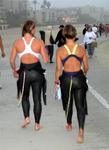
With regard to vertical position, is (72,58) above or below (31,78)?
above

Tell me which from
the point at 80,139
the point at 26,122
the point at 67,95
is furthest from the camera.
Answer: the point at 26,122

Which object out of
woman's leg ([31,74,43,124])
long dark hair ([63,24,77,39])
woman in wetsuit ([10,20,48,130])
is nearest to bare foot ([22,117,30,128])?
woman's leg ([31,74,43,124])

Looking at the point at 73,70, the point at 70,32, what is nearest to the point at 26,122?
the point at 73,70

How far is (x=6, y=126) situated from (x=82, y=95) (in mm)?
1759

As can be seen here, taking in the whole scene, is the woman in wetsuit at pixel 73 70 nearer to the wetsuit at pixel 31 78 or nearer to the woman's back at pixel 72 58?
the woman's back at pixel 72 58

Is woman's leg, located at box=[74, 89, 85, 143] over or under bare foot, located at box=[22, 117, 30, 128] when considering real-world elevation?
over

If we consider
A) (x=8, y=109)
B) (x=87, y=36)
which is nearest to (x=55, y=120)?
(x=8, y=109)

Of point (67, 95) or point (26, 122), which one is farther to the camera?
point (26, 122)

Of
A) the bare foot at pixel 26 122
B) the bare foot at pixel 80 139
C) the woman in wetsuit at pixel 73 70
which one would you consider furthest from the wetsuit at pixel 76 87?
the bare foot at pixel 26 122

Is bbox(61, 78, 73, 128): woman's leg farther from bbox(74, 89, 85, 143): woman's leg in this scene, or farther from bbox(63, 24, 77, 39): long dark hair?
bbox(63, 24, 77, 39): long dark hair

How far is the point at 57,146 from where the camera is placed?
833 centimetres

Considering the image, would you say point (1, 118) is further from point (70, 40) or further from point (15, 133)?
point (70, 40)

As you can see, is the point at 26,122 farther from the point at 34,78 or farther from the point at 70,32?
the point at 70,32

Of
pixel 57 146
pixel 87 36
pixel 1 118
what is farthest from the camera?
pixel 87 36
